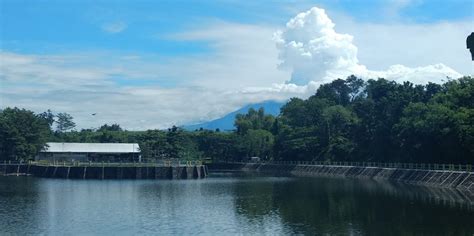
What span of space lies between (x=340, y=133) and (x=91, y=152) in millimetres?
53194

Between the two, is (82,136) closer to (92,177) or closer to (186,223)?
(92,177)

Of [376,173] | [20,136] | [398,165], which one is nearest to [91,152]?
[20,136]

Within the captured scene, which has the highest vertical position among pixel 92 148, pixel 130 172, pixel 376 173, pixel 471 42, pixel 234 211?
pixel 92 148

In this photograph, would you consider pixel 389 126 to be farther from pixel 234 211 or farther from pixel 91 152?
pixel 91 152

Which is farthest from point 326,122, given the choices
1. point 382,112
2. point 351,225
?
point 351,225

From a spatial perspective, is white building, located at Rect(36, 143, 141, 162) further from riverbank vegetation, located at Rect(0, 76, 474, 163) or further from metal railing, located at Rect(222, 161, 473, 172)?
metal railing, located at Rect(222, 161, 473, 172)

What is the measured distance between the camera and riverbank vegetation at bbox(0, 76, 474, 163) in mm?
82000

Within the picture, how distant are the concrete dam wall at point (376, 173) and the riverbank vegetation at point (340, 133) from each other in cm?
322

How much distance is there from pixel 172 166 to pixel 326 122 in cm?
3933

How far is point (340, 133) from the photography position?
401 ft

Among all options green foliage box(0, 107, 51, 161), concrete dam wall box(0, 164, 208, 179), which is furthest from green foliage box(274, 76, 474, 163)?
green foliage box(0, 107, 51, 161)

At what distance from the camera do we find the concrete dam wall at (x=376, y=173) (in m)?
71.6

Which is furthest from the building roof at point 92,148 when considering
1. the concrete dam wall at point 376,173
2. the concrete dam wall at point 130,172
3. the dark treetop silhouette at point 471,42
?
the dark treetop silhouette at point 471,42

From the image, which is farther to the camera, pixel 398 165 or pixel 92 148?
pixel 92 148
